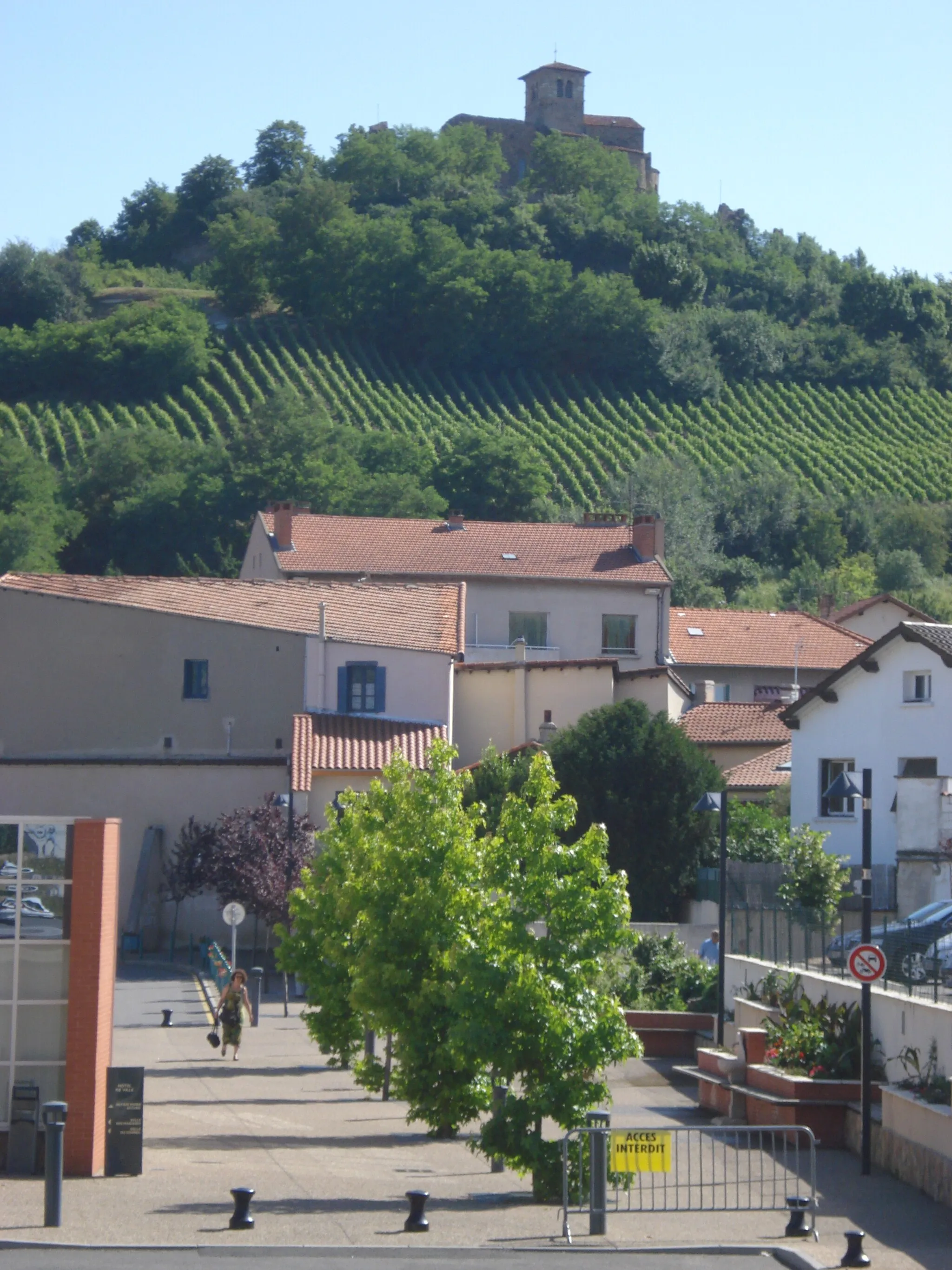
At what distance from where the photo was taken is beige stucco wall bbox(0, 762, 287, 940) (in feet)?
132

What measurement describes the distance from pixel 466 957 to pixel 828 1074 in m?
5.73

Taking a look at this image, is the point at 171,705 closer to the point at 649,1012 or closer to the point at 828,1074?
the point at 649,1012

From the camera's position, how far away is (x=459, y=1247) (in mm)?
13219

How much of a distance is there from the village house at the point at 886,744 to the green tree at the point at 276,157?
413ft

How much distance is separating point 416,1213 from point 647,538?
46608mm

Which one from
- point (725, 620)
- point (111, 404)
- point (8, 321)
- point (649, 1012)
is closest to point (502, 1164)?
point (649, 1012)

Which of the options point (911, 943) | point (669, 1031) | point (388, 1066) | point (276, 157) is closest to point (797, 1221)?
point (911, 943)

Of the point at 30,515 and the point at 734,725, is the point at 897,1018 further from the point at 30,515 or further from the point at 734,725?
the point at 30,515

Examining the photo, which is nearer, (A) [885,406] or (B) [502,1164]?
(B) [502,1164]

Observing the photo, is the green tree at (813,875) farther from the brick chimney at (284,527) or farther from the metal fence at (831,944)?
the brick chimney at (284,527)

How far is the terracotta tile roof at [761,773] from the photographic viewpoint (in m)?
43.8

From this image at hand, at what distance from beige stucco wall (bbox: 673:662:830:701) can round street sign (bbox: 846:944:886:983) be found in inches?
1624

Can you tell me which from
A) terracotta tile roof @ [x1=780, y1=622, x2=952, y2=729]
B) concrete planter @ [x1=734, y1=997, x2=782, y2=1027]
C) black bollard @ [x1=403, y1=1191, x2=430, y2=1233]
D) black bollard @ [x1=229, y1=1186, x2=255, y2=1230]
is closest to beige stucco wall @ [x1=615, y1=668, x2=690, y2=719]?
terracotta tile roof @ [x1=780, y1=622, x2=952, y2=729]

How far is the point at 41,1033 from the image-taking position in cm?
1602
